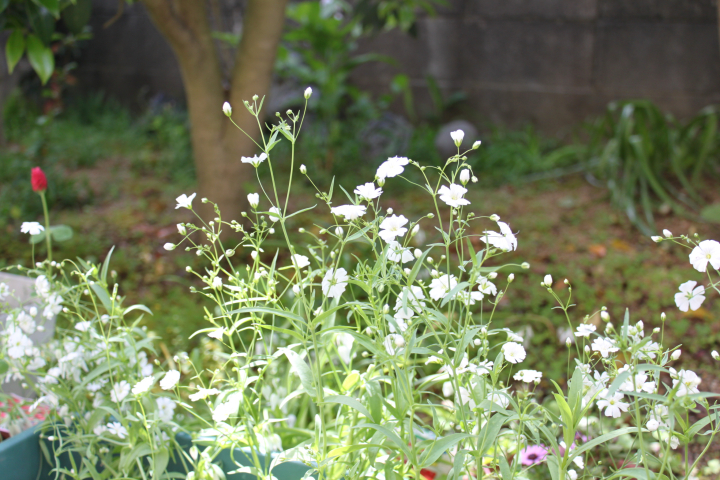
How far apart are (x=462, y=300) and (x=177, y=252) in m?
1.99

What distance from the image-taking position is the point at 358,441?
3.48 ft

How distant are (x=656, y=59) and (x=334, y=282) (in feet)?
12.1

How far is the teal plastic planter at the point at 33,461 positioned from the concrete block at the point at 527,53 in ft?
11.8

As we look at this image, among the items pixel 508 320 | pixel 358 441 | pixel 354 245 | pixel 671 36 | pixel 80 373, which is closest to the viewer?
pixel 358 441

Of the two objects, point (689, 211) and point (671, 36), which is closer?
point (689, 211)

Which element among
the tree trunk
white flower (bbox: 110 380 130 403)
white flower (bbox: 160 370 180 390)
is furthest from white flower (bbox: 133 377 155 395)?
the tree trunk

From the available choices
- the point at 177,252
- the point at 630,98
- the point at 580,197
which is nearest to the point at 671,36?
the point at 630,98

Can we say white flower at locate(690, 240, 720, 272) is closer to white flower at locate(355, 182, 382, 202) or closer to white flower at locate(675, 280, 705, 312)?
white flower at locate(675, 280, 705, 312)

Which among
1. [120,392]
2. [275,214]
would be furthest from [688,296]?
[120,392]

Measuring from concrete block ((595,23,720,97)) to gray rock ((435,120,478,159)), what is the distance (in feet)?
2.88

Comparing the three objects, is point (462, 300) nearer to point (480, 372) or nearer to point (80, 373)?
point (480, 372)

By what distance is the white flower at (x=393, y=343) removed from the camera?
81 cm

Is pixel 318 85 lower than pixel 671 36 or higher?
lower

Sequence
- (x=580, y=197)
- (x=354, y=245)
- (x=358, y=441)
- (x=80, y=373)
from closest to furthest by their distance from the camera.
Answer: (x=358, y=441), (x=80, y=373), (x=354, y=245), (x=580, y=197)
